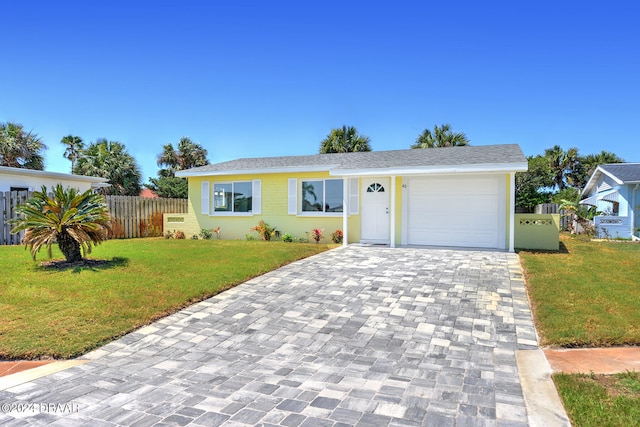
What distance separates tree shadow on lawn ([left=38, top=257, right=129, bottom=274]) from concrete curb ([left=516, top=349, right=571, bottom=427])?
7.97m

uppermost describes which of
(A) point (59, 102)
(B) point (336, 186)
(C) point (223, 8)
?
(C) point (223, 8)

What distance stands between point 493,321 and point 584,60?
12.2 metres

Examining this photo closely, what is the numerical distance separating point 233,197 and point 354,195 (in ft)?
17.9

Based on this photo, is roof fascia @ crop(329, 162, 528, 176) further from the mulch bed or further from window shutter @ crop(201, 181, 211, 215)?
the mulch bed

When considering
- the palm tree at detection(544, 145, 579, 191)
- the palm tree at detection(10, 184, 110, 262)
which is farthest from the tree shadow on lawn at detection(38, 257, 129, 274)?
the palm tree at detection(544, 145, 579, 191)

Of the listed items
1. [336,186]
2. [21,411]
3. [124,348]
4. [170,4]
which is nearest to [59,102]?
[170,4]

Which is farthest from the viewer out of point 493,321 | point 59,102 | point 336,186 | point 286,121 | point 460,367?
point 286,121

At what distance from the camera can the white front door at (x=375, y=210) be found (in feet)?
42.5

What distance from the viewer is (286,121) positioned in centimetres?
2109

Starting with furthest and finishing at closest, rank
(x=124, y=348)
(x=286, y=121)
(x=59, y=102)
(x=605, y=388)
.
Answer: (x=286, y=121) → (x=59, y=102) → (x=124, y=348) → (x=605, y=388)

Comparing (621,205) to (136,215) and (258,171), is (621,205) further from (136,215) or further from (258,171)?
(136,215)

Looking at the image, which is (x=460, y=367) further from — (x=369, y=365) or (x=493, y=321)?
(x=493, y=321)

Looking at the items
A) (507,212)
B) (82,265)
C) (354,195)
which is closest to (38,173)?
(82,265)

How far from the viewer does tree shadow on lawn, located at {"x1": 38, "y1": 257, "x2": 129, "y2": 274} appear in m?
7.78
